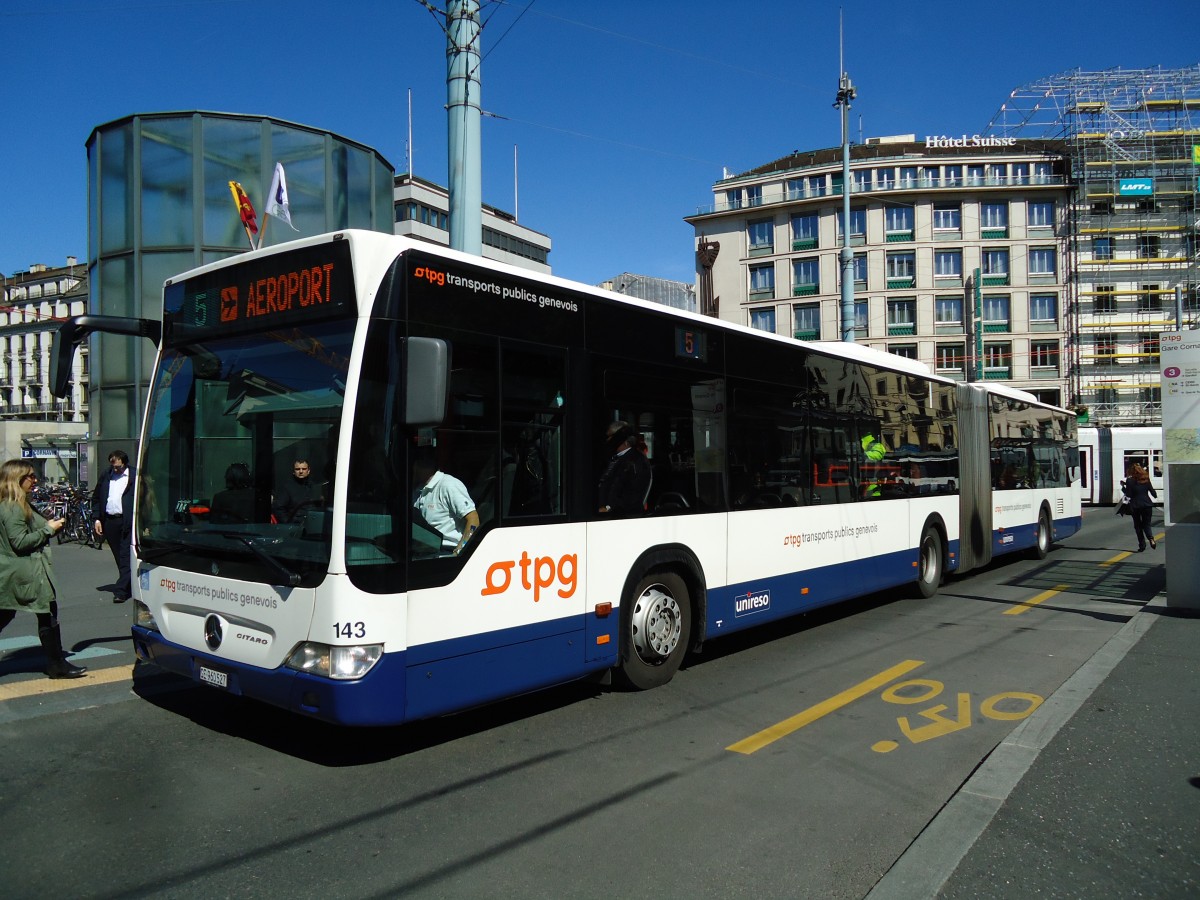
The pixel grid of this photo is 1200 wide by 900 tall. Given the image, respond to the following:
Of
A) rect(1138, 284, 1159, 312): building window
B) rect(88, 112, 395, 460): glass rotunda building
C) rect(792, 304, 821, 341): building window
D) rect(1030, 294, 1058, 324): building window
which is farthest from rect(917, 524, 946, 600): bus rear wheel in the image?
rect(1138, 284, 1159, 312): building window

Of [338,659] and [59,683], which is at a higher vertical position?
[338,659]

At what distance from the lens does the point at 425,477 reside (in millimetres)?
4828

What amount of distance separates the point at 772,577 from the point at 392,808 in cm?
459

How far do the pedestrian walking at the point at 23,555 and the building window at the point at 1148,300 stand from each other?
232 ft

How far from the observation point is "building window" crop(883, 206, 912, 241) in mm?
63875

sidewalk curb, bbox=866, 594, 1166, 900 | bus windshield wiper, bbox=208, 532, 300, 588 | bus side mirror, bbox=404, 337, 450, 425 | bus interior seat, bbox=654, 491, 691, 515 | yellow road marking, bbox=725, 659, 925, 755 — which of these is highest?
bus side mirror, bbox=404, 337, 450, 425

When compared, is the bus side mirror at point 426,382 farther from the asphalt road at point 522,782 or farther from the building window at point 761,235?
the building window at point 761,235

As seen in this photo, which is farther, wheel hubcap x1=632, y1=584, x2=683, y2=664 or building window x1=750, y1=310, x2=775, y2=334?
building window x1=750, y1=310, x2=775, y2=334

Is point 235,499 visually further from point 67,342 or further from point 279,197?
point 279,197

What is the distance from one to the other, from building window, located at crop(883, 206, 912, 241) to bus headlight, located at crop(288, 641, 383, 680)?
65.4 metres

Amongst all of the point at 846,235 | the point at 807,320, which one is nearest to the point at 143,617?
the point at 846,235

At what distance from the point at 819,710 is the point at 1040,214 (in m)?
67.5

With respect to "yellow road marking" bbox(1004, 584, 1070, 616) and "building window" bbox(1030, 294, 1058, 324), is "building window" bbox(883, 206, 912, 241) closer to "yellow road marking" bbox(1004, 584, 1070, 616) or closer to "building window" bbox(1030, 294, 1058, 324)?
"building window" bbox(1030, 294, 1058, 324)

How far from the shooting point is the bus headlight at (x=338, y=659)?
4555 mm
